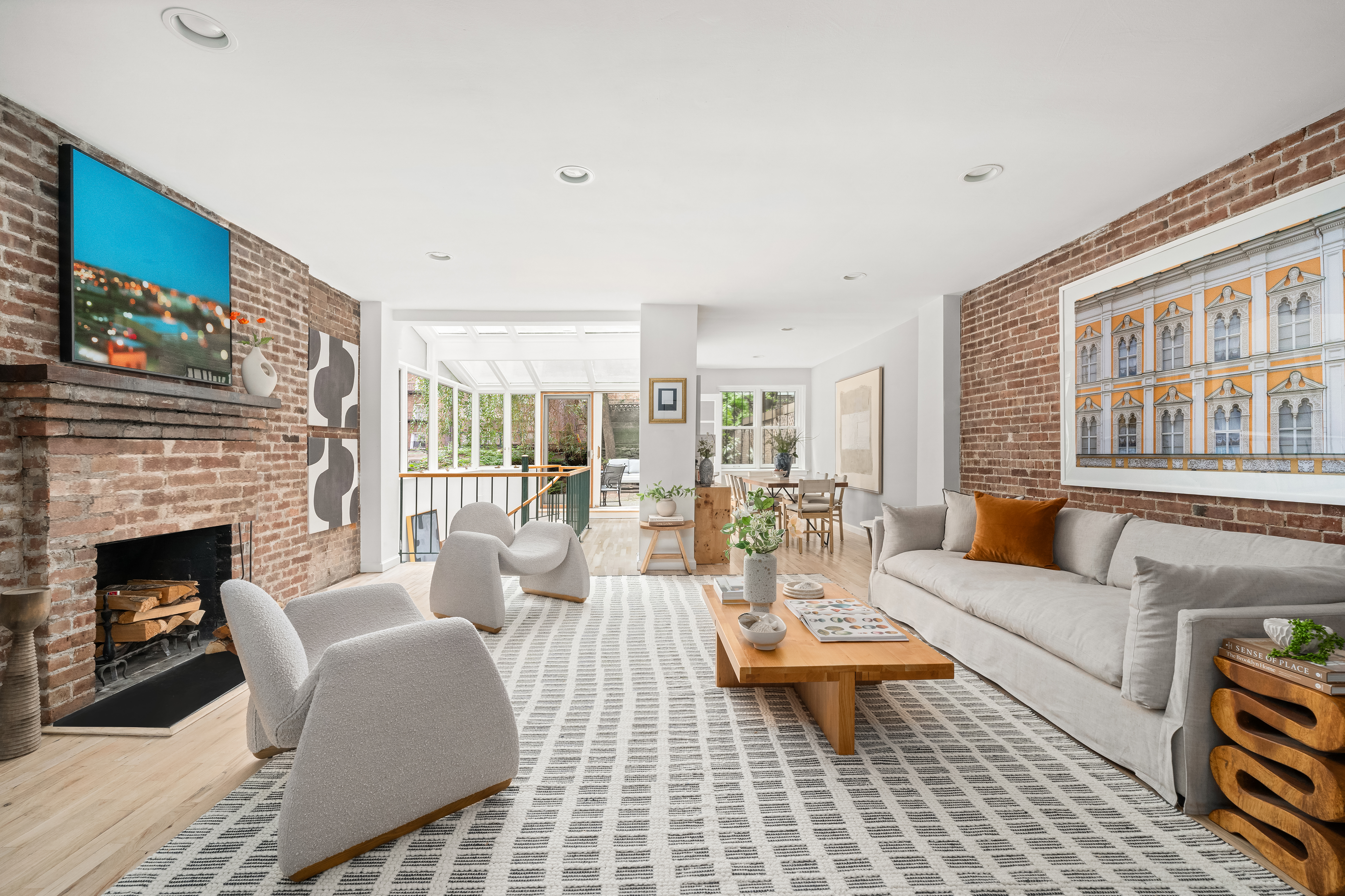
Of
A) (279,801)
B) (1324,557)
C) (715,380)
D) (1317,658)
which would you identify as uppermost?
(715,380)

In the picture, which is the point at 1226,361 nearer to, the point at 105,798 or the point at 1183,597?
the point at 1183,597

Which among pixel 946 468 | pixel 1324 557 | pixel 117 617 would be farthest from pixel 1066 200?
pixel 117 617

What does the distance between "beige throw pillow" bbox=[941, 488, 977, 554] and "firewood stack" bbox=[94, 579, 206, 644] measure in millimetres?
4461

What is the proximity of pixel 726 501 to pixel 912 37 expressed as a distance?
13.7 ft

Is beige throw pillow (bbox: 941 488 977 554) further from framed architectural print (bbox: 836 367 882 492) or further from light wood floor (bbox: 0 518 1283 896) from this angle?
framed architectural print (bbox: 836 367 882 492)

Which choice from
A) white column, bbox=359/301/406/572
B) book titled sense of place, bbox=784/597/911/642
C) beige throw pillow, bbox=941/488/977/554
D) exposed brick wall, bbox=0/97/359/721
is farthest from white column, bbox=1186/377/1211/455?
white column, bbox=359/301/406/572

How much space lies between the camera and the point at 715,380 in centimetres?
1057

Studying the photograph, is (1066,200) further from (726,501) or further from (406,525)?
(406,525)

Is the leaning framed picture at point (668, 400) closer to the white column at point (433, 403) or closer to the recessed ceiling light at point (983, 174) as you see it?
the recessed ceiling light at point (983, 174)

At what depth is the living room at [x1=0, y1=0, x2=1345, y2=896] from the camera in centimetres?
180

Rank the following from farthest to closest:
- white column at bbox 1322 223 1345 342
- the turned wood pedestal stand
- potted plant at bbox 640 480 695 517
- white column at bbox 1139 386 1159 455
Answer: potted plant at bbox 640 480 695 517 → white column at bbox 1139 386 1159 455 → white column at bbox 1322 223 1345 342 → the turned wood pedestal stand

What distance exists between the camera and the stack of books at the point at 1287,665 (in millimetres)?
1623

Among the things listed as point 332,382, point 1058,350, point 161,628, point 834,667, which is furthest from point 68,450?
point 1058,350

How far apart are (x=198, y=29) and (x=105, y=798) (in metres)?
2.51
